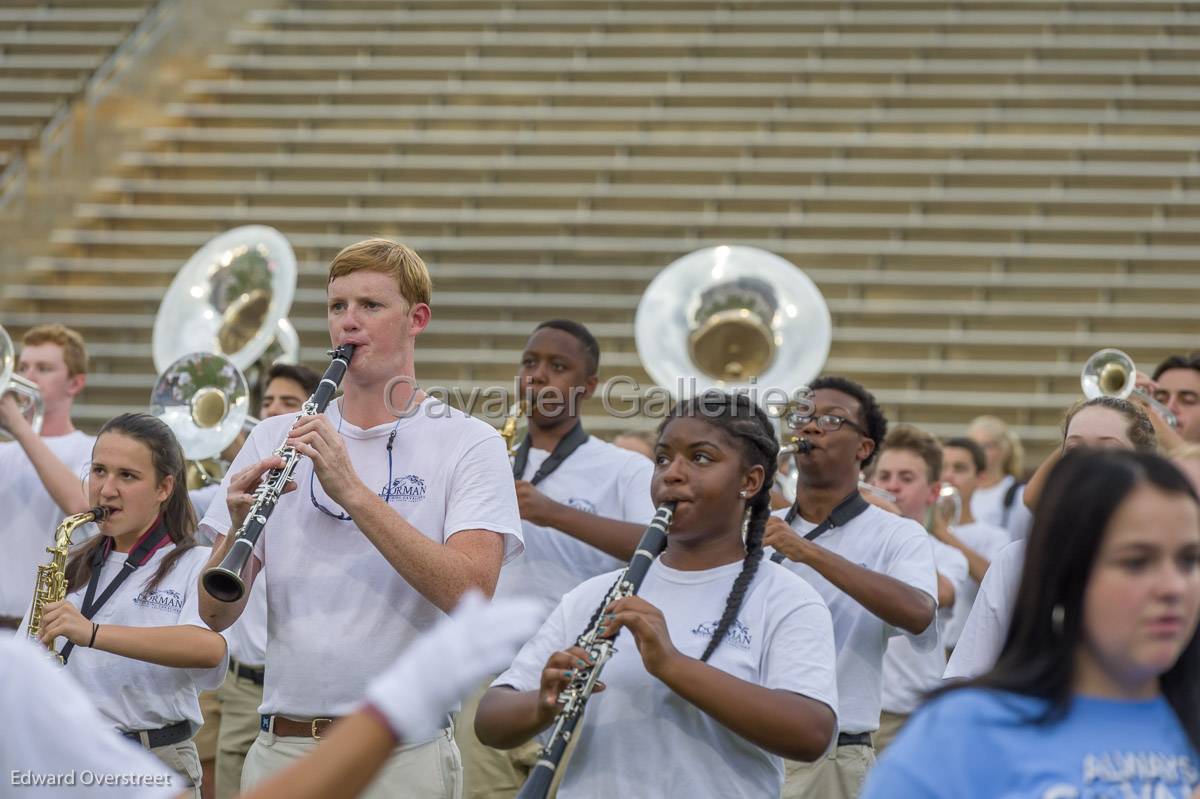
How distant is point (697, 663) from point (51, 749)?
1544mm

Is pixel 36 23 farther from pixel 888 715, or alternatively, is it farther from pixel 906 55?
pixel 888 715

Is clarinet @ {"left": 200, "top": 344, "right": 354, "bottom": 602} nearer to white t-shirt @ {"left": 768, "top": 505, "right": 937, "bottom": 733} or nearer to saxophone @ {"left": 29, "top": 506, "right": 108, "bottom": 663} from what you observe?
saxophone @ {"left": 29, "top": 506, "right": 108, "bottom": 663}

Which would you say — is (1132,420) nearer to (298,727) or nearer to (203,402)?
(298,727)

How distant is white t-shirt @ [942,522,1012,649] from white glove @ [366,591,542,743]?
5314 millimetres

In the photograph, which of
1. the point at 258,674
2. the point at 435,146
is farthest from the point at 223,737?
the point at 435,146

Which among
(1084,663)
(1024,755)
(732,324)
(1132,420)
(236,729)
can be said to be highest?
(732,324)

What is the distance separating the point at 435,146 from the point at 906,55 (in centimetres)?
435

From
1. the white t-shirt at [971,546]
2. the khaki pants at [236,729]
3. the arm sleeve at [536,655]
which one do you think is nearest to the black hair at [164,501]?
the arm sleeve at [536,655]

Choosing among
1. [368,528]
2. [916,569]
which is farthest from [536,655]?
[916,569]

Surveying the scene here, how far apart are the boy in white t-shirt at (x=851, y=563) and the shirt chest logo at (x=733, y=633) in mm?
912

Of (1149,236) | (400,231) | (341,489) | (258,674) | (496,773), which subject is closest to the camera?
(341,489)

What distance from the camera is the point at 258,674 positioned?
6008mm

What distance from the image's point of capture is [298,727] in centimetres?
342

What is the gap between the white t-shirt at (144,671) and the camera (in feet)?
13.0
